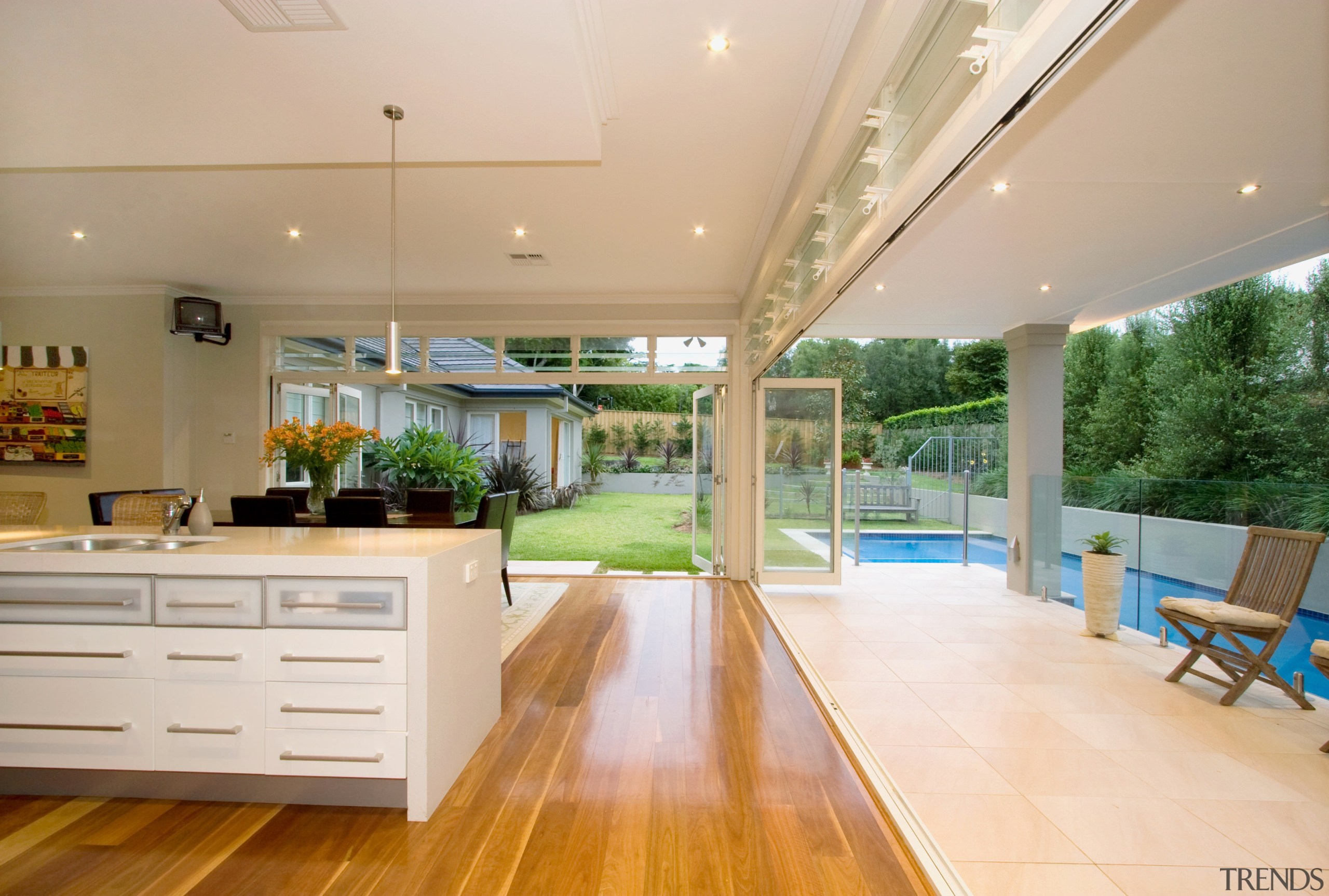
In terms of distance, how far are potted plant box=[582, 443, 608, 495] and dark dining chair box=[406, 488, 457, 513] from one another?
9.35 metres

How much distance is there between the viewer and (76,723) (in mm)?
2188

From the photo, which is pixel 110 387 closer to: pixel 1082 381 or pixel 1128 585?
pixel 1128 585

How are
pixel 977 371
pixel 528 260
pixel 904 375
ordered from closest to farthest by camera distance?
pixel 528 260
pixel 977 371
pixel 904 375

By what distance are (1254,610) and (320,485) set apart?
5604mm

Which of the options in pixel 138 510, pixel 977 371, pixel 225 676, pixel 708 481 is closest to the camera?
pixel 225 676

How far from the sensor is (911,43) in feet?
6.18

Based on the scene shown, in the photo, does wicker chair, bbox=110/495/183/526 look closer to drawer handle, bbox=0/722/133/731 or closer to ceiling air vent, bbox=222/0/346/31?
drawer handle, bbox=0/722/133/731

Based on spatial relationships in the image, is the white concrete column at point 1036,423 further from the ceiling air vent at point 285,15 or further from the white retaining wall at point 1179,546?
the ceiling air vent at point 285,15

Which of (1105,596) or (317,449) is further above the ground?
(317,449)

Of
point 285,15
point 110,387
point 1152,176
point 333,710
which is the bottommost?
point 333,710

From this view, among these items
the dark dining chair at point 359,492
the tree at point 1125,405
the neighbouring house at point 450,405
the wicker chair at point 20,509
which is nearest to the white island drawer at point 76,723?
the dark dining chair at point 359,492

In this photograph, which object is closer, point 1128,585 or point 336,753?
point 336,753

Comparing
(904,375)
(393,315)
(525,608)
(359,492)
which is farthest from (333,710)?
(904,375)

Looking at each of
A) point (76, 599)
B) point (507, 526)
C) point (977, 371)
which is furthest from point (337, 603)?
point (977, 371)
